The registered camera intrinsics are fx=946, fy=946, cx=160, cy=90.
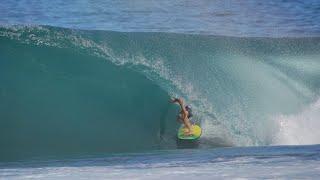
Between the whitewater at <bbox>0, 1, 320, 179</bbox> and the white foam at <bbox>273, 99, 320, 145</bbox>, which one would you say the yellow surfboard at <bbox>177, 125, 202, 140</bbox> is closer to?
the whitewater at <bbox>0, 1, 320, 179</bbox>

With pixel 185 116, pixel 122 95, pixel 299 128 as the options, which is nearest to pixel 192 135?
pixel 185 116

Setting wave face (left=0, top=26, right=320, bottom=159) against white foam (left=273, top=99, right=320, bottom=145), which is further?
white foam (left=273, top=99, right=320, bottom=145)

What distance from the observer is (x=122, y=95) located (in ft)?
57.5

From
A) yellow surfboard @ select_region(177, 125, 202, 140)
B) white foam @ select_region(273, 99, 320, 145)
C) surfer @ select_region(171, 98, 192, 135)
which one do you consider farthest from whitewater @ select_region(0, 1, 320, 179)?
surfer @ select_region(171, 98, 192, 135)

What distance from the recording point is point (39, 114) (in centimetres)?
1686

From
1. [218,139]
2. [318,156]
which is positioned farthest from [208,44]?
[318,156]

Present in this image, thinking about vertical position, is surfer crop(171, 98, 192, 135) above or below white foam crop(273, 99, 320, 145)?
above

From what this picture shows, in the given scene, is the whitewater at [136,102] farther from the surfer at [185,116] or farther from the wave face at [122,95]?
the surfer at [185,116]

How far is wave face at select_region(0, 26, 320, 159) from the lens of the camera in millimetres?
16578

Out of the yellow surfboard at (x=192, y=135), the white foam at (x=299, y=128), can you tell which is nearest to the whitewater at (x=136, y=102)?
the white foam at (x=299, y=128)

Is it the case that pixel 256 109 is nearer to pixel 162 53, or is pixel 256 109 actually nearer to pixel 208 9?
pixel 162 53

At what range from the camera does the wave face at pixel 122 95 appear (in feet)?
54.4

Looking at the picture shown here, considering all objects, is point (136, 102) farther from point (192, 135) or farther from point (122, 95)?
point (192, 135)

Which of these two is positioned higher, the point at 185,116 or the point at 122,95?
the point at 122,95
